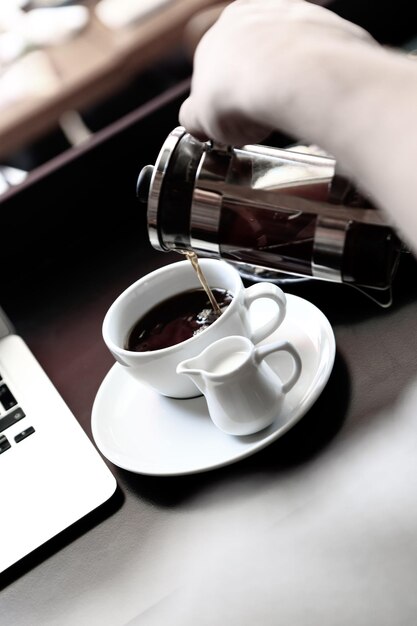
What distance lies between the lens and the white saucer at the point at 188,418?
0.55m

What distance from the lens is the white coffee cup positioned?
0.57 m

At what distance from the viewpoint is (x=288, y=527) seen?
20.4 inches

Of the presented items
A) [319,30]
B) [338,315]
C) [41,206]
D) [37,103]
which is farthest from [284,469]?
[37,103]

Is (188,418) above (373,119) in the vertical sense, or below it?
below

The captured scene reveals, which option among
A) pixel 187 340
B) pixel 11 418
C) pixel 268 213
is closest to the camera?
pixel 268 213

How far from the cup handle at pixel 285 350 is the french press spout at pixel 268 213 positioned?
0.25ft

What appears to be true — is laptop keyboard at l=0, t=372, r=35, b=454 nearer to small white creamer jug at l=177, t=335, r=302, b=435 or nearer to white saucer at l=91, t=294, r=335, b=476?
white saucer at l=91, t=294, r=335, b=476

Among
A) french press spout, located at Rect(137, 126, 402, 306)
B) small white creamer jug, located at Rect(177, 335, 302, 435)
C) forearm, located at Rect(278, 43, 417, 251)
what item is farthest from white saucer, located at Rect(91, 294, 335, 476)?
forearm, located at Rect(278, 43, 417, 251)

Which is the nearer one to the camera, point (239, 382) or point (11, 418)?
point (239, 382)

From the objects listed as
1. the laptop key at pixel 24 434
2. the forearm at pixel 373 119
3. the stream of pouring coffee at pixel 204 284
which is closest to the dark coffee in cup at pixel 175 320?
the stream of pouring coffee at pixel 204 284

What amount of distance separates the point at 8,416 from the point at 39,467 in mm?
71

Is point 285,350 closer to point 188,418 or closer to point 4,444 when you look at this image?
point 188,418

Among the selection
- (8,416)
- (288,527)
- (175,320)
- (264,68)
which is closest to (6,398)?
(8,416)

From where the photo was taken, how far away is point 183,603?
51cm
